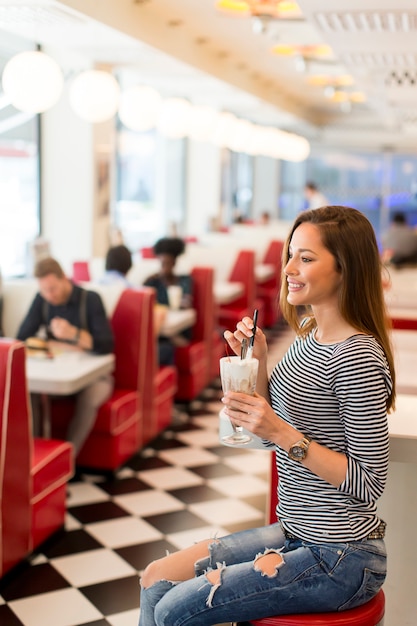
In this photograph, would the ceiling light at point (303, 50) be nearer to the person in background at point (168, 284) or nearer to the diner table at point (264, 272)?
the diner table at point (264, 272)

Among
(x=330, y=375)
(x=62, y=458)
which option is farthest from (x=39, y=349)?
(x=330, y=375)

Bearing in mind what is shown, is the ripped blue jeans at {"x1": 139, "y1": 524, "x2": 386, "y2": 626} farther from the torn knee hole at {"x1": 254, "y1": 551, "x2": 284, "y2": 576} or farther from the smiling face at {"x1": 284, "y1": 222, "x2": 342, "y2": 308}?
the smiling face at {"x1": 284, "y1": 222, "x2": 342, "y2": 308}

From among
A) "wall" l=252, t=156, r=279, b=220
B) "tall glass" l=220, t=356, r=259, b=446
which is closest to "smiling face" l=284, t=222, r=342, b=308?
"tall glass" l=220, t=356, r=259, b=446

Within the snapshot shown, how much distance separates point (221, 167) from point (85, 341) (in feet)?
27.2

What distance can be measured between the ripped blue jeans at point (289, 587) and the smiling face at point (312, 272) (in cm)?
61

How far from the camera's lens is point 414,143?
61.4 ft

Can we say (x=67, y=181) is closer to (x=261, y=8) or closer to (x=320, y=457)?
(x=261, y=8)

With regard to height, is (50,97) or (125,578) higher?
(50,97)

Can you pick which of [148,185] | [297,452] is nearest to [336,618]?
[297,452]

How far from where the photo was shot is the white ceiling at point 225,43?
151 inches

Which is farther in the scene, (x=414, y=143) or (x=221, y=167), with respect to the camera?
(x=414, y=143)

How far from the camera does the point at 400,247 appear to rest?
9.63 meters

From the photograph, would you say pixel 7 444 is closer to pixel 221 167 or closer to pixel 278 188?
pixel 221 167

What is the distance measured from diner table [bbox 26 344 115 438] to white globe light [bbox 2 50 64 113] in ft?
4.43
